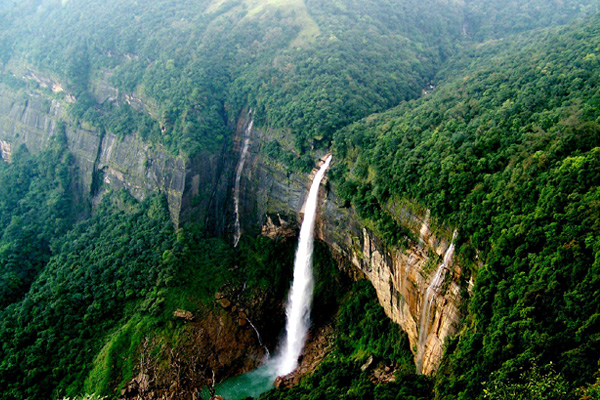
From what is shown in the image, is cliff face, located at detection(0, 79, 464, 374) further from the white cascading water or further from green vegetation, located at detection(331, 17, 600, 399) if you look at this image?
green vegetation, located at detection(331, 17, 600, 399)

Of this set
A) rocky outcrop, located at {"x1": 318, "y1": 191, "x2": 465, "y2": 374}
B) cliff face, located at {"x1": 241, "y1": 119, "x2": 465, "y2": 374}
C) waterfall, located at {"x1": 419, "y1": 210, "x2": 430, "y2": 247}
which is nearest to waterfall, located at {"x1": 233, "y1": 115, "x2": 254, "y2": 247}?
cliff face, located at {"x1": 241, "y1": 119, "x2": 465, "y2": 374}

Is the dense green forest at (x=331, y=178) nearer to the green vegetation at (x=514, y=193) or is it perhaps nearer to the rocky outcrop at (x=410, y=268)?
the green vegetation at (x=514, y=193)

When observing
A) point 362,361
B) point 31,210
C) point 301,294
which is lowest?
point 362,361

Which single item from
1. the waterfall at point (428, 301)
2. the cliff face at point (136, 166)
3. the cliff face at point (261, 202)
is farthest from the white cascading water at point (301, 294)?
the waterfall at point (428, 301)

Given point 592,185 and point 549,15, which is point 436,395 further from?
point 549,15

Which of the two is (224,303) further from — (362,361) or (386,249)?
(386,249)

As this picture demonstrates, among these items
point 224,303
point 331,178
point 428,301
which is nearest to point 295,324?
point 224,303
